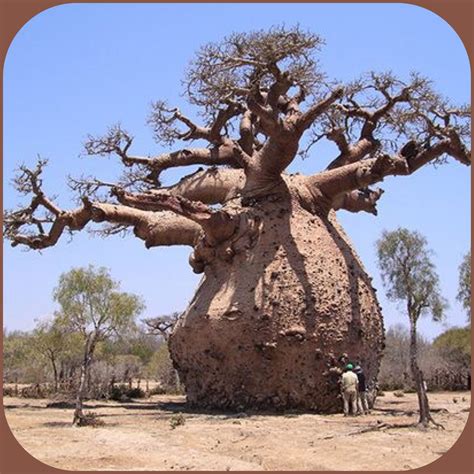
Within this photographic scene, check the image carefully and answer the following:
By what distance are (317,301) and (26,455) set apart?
16.2 ft

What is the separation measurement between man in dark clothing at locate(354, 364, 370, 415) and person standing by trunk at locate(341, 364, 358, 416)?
108mm

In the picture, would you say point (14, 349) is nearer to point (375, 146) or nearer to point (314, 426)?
point (375, 146)

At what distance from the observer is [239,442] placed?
690 centimetres

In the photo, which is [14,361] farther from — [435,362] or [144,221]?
[144,221]

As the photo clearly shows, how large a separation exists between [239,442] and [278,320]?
9.15ft

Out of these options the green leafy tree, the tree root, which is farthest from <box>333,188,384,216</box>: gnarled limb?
the green leafy tree

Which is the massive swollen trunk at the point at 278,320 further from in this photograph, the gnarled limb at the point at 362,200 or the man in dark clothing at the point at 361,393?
the gnarled limb at the point at 362,200

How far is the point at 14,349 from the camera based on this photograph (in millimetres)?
32594

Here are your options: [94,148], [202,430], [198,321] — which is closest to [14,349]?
[94,148]

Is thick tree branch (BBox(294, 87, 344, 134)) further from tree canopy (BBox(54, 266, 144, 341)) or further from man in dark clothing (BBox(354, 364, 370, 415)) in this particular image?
tree canopy (BBox(54, 266, 144, 341))

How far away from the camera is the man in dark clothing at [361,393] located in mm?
9430

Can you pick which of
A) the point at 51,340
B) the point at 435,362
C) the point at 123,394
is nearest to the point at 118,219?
the point at 123,394

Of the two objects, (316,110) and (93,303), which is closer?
(316,110)

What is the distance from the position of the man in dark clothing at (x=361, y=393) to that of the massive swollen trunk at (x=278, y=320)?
0.83 ft
